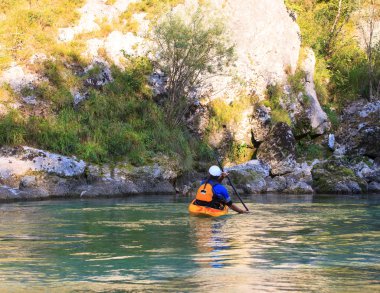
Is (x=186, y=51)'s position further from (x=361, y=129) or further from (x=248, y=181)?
(x=361, y=129)

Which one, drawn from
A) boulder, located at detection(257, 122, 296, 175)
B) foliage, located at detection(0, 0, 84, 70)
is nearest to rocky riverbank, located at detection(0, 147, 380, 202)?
boulder, located at detection(257, 122, 296, 175)

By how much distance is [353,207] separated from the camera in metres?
16.7

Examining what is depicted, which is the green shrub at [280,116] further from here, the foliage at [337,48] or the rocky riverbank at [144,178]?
the foliage at [337,48]

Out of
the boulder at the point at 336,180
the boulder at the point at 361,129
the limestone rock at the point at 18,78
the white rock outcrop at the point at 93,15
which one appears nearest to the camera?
the boulder at the point at 336,180

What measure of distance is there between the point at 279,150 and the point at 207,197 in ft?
43.7

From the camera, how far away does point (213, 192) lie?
13367 millimetres

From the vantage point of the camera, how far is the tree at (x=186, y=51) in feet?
80.8

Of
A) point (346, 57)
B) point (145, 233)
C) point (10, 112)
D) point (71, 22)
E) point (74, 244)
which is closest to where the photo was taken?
point (74, 244)

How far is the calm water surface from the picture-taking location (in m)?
6.32

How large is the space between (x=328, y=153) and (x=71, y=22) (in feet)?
42.4

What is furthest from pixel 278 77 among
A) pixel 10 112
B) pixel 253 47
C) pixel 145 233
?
pixel 145 233

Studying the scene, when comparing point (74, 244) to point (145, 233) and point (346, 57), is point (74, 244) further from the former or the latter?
point (346, 57)

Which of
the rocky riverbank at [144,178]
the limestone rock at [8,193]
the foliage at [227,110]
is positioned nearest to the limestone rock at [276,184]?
the rocky riverbank at [144,178]

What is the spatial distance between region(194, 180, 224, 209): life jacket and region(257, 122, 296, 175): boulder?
12.3 m
